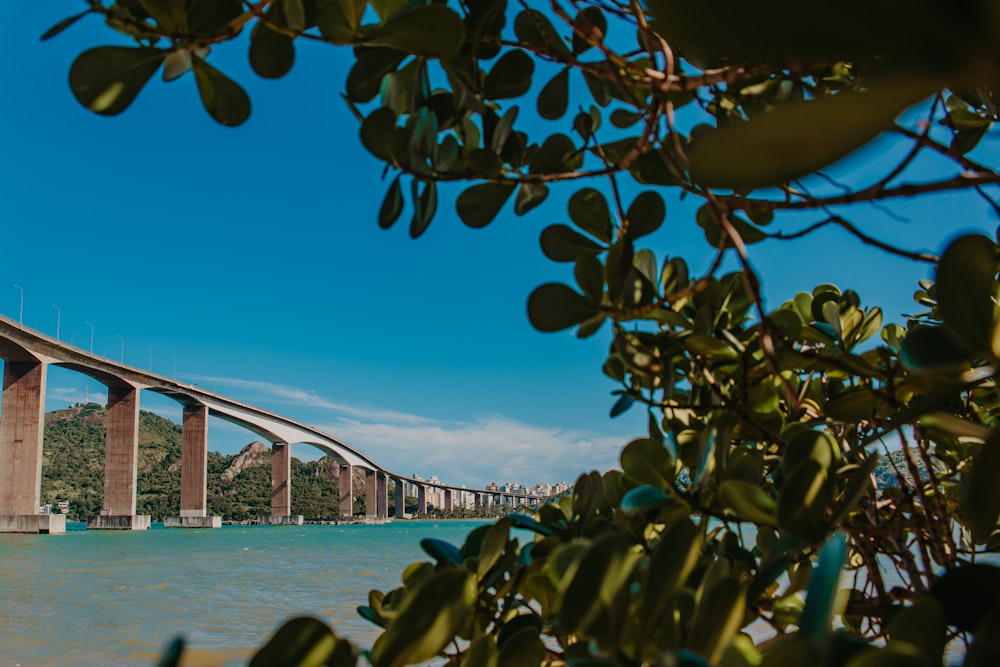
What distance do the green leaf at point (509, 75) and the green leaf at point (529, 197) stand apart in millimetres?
136

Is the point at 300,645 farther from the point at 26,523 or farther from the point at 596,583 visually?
the point at 26,523

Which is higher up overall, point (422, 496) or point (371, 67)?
point (371, 67)

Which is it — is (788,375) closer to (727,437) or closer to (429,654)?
(727,437)

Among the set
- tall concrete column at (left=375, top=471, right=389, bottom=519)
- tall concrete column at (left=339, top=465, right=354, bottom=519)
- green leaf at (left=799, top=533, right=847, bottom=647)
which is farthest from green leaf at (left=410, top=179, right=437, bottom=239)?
tall concrete column at (left=375, top=471, right=389, bottom=519)

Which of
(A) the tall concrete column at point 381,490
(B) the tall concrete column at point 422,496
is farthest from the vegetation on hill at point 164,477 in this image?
(B) the tall concrete column at point 422,496

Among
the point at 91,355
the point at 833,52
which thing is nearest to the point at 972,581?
the point at 833,52

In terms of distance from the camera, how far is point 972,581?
1.24 ft

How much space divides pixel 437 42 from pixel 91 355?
27239mm

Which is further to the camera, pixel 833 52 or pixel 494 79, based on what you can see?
pixel 494 79

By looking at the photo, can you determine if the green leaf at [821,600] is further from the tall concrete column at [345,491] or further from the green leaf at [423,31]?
the tall concrete column at [345,491]

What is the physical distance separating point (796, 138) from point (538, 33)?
733 mm

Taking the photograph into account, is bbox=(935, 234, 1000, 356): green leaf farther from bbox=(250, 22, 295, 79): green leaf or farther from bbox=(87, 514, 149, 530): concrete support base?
bbox=(87, 514, 149, 530): concrete support base

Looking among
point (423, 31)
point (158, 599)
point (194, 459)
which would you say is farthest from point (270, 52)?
point (194, 459)

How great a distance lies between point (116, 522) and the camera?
90.1 feet
